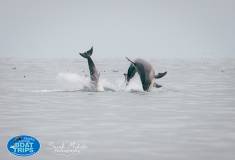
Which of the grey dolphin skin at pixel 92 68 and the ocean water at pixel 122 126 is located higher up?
the grey dolphin skin at pixel 92 68

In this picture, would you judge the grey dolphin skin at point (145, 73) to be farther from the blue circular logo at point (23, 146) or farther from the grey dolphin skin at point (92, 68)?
the blue circular logo at point (23, 146)

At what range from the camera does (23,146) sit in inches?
465

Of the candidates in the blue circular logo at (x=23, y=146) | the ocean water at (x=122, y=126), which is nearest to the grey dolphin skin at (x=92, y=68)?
the ocean water at (x=122, y=126)

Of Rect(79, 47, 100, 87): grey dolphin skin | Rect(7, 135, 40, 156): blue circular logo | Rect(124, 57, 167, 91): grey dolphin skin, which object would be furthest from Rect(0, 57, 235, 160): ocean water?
Rect(79, 47, 100, 87): grey dolphin skin

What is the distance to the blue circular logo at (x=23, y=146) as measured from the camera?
37.6 feet

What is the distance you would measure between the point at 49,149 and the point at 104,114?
Answer: 23.5ft

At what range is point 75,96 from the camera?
Result: 88.6 ft

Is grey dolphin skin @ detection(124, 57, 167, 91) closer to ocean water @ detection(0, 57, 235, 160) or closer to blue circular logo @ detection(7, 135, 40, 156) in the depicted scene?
ocean water @ detection(0, 57, 235, 160)

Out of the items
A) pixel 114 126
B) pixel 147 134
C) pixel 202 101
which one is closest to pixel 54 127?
pixel 114 126

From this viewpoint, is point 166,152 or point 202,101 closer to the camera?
point 166,152

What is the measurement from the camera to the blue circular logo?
1146 centimetres

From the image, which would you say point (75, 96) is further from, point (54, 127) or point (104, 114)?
point (54, 127)

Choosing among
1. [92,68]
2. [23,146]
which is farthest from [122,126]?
[92,68]

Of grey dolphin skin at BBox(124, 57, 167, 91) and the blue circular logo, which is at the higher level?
grey dolphin skin at BBox(124, 57, 167, 91)
